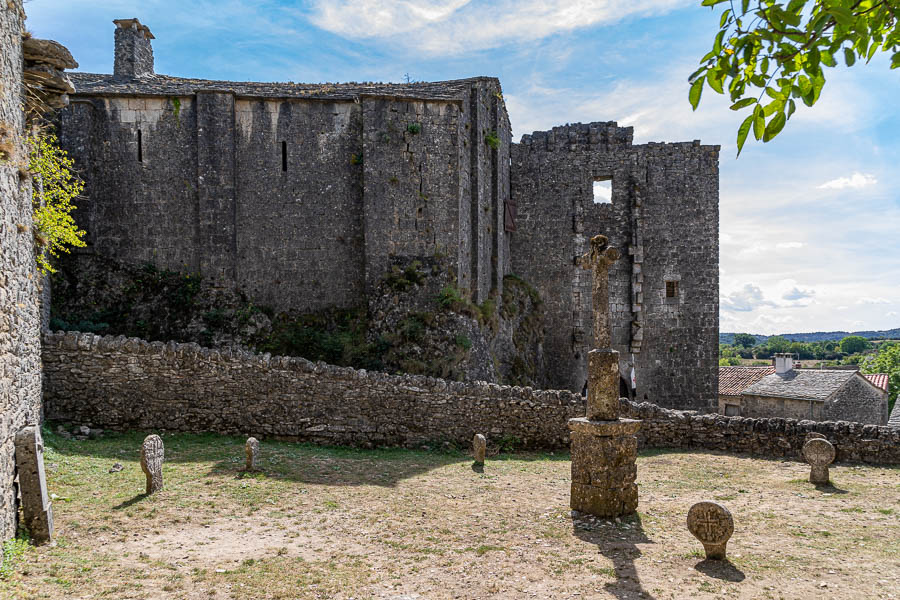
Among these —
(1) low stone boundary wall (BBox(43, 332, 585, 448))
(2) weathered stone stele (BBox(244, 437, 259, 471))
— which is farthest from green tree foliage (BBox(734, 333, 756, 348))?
(2) weathered stone stele (BBox(244, 437, 259, 471))

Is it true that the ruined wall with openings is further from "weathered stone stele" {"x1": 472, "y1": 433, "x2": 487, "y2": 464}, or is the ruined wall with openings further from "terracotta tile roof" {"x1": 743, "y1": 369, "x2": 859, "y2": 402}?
"weathered stone stele" {"x1": 472, "y1": 433, "x2": 487, "y2": 464}

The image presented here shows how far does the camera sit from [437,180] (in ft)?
58.1

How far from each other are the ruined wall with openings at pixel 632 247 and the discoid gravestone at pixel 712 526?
1568cm

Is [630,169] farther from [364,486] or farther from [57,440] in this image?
[57,440]

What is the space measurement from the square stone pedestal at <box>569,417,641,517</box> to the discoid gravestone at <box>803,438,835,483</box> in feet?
14.4

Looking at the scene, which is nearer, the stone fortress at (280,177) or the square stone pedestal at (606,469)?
the square stone pedestal at (606,469)

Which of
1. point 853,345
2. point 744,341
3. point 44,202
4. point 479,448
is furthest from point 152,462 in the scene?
point 744,341

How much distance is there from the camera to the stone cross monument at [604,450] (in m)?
8.38

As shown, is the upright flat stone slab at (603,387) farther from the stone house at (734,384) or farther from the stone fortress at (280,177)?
the stone house at (734,384)

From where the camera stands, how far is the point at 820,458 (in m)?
10.5

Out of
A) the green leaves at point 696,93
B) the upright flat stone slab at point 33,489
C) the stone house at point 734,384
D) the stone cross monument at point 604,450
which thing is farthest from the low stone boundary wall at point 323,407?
the stone house at point 734,384

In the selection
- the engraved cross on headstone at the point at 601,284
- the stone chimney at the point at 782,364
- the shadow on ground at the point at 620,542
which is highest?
the engraved cross on headstone at the point at 601,284

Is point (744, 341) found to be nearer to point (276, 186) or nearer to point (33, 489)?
point (276, 186)

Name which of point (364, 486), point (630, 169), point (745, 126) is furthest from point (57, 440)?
point (630, 169)
